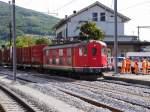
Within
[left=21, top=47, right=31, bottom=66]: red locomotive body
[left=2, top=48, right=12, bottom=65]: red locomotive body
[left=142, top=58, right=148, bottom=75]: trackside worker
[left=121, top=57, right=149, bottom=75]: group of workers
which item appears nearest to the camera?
[left=142, top=58, right=148, bottom=75]: trackside worker

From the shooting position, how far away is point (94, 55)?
37094 millimetres

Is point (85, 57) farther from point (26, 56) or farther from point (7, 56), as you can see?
point (7, 56)

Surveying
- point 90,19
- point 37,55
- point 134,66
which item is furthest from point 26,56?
point 90,19

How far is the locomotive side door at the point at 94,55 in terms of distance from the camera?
36.7m

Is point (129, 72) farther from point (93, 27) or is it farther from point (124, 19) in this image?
point (124, 19)

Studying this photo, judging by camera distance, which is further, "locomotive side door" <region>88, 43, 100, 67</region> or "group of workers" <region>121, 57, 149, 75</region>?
"group of workers" <region>121, 57, 149, 75</region>

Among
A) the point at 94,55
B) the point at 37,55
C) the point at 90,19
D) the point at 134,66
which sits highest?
the point at 90,19

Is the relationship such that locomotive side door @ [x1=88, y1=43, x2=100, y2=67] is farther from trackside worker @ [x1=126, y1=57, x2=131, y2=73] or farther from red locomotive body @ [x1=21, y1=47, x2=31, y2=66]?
red locomotive body @ [x1=21, y1=47, x2=31, y2=66]

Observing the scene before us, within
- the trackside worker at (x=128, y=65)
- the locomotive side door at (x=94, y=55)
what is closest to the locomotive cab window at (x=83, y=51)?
the locomotive side door at (x=94, y=55)

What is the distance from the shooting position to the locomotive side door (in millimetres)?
36669

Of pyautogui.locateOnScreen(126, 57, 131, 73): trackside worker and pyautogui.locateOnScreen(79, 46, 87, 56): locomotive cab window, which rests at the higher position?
pyautogui.locateOnScreen(79, 46, 87, 56): locomotive cab window

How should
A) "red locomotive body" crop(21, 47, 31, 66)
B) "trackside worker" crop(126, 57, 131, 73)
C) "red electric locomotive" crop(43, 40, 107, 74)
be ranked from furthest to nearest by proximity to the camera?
"red locomotive body" crop(21, 47, 31, 66) → "trackside worker" crop(126, 57, 131, 73) → "red electric locomotive" crop(43, 40, 107, 74)

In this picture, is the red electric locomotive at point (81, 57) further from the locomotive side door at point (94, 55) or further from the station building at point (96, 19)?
the station building at point (96, 19)

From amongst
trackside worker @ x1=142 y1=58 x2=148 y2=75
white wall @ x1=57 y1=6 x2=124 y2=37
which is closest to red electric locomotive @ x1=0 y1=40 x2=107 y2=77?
trackside worker @ x1=142 y1=58 x2=148 y2=75
